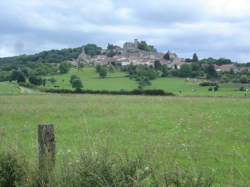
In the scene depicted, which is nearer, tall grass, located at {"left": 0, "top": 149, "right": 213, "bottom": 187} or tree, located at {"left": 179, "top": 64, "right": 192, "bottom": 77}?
tall grass, located at {"left": 0, "top": 149, "right": 213, "bottom": 187}

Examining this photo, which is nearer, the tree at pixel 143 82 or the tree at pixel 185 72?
the tree at pixel 143 82

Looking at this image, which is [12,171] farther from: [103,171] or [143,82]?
[143,82]

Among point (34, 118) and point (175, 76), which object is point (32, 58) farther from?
point (34, 118)

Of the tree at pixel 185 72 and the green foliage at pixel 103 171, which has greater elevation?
the tree at pixel 185 72

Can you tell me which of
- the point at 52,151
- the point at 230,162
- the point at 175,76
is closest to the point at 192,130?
the point at 230,162

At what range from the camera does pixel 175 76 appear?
12156 centimetres

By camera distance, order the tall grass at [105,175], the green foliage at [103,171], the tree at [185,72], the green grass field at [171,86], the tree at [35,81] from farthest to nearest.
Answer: the tree at [185,72] → the tree at [35,81] → the green grass field at [171,86] → the green foliage at [103,171] → the tall grass at [105,175]

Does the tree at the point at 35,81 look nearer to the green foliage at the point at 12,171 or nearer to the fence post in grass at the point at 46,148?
the green foliage at the point at 12,171

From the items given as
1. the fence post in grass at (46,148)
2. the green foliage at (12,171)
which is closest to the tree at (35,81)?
the green foliage at (12,171)

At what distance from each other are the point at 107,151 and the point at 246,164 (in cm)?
546

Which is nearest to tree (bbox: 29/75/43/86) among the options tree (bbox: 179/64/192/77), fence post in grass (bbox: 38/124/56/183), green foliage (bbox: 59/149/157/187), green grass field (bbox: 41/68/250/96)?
green grass field (bbox: 41/68/250/96)

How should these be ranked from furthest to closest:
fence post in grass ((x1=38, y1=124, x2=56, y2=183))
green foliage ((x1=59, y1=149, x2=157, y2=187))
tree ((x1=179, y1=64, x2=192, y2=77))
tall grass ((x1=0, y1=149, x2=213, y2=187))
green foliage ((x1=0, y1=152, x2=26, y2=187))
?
tree ((x1=179, y1=64, x2=192, y2=77)) → green foliage ((x1=0, y1=152, x2=26, y2=187)) → fence post in grass ((x1=38, y1=124, x2=56, y2=183)) → green foliage ((x1=59, y1=149, x2=157, y2=187)) → tall grass ((x1=0, y1=149, x2=213, y2=187))

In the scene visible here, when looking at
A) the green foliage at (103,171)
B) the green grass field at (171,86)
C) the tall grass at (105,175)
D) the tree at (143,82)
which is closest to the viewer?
the tall grass at (105,175)

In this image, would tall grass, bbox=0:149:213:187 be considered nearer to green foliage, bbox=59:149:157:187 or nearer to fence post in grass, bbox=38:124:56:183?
green foliage, bbox=59:149:157:187
